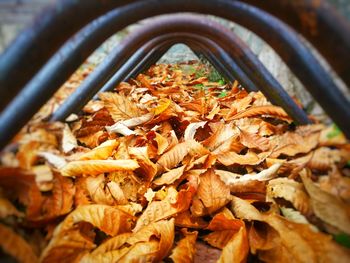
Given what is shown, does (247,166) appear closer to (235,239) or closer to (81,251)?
(235,239)

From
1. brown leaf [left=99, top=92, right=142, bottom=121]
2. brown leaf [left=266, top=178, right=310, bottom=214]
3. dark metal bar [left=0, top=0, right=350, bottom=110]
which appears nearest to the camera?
dark metal bar [left=0, top=0, right=350, bottom=110]

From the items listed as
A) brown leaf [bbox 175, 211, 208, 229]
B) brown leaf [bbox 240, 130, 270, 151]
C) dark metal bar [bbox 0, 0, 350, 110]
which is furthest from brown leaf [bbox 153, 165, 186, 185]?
dark metal bar [bbox 0, 0, 350, 110]

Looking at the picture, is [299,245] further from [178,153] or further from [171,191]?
[178,153]

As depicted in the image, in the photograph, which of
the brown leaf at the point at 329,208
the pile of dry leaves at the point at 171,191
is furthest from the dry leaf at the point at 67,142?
the brown leaf at the point at 329,208

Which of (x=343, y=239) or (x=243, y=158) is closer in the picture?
(x=343, y=239)

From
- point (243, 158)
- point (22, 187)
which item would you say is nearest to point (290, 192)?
point (243, 158)

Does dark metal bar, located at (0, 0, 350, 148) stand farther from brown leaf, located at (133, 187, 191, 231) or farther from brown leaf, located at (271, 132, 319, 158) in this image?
brown leaf, located at (133, 187, 191, 231)

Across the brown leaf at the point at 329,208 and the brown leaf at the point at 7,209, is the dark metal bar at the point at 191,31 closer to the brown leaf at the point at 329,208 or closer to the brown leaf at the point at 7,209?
the brown leaf at the point at 329,208
